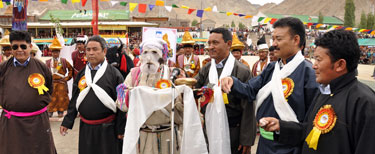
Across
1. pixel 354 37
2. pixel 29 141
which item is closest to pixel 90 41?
pixel 29 141

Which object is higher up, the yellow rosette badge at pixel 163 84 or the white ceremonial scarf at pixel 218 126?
the yellow rosette badge at pixel 163 84

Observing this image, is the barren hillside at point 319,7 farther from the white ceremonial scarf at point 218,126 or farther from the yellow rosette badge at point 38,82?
the yellow rosette badge at point 38,82

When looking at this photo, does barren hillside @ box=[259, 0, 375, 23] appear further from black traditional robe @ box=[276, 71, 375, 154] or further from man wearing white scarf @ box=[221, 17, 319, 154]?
black traditional robe @ box=[276, 71, 375, 154]

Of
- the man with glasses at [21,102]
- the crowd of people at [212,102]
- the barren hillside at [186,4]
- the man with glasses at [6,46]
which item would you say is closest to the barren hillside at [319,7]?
the barren hillside at [186,4]

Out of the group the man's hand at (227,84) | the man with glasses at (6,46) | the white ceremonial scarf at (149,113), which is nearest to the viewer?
the man's hand at (227,84)

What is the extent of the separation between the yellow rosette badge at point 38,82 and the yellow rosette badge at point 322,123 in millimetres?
3405

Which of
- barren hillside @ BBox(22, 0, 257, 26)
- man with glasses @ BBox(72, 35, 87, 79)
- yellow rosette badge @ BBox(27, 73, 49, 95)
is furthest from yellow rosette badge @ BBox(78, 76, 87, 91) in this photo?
barren hillside @ BBox(22, 0, 257, 26)

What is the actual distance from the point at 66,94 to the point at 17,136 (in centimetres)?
413

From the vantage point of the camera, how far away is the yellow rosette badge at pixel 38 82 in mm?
3900

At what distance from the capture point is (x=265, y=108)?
271cm

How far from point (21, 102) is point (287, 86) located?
11.0 feet

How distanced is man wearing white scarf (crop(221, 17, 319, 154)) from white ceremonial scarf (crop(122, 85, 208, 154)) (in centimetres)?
48

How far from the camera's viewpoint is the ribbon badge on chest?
2502mm

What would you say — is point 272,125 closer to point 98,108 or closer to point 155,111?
point 155,111
